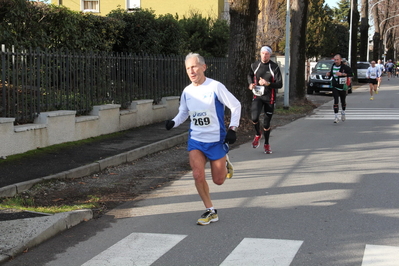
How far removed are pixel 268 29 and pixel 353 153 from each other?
2752cm

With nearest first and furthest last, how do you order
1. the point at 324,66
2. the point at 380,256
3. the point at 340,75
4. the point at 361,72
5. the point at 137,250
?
the point at 380,256, the point at 137,250, the point at 340,75, the point at 324,66, the point at 361,72

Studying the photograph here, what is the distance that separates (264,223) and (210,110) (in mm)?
1383

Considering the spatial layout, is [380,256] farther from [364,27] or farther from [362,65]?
[364,27]

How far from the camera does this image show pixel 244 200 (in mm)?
7008

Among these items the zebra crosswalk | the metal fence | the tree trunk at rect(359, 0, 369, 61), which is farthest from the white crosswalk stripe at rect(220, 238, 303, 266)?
the tree trunk at rect(359, 0, 369, 61)

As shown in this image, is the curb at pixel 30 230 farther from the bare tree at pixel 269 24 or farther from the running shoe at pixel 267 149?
the bare tree at pixel 269 24

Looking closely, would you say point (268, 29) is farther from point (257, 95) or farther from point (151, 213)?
point (151, 213)

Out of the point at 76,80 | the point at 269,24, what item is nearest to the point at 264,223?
the point at 76,80

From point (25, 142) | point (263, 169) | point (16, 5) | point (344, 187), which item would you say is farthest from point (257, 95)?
point (16, 5)

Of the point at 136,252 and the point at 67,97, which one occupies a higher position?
the point at 67,97

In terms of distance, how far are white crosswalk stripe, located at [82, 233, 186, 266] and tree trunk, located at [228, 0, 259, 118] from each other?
9154 mm

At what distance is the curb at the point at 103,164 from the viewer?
7.09m

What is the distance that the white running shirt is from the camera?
19.5 ft

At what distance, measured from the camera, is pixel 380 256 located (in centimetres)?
479
